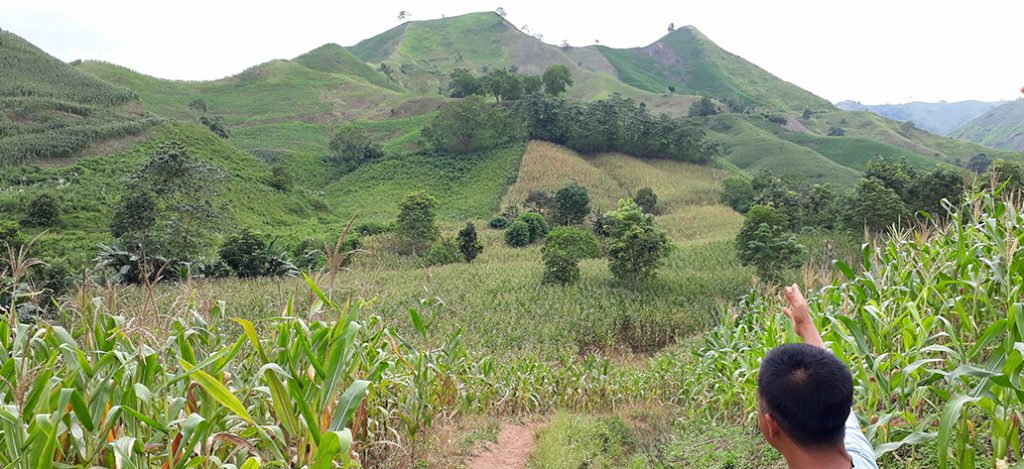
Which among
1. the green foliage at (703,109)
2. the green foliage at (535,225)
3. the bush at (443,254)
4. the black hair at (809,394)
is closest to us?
the black hair at (809,394)

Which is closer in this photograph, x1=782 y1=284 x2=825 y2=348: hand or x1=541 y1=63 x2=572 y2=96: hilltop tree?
x1=782 y1=284 x2=825 y2=348: hand

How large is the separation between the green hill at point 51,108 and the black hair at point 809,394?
38693 millimetres

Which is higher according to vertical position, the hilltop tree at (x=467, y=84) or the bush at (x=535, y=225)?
the hilltop tree at (x=467, y=84)

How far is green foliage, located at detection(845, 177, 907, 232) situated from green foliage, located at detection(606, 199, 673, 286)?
31.1 ft

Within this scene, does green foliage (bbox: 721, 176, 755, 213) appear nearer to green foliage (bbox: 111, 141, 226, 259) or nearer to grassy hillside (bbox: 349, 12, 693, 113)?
green foliage (bbox: 111, 141, 226, 259)

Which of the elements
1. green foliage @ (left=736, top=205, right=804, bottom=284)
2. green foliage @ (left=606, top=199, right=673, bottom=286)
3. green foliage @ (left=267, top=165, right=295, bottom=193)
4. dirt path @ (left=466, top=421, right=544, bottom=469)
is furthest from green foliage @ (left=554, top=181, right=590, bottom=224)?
dirt path @ (left=466, top=421, right=544, bottom=469)

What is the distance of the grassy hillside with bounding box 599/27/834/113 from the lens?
350ft

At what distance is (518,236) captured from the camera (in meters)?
28.2

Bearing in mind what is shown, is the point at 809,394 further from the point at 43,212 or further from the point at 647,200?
the point at 647,200

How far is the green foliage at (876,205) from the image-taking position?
21.0 metres

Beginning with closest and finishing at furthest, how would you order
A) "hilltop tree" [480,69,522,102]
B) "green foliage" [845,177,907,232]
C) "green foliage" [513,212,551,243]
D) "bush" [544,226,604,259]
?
1. "bush" [544,226,604,259]
2. "green foliage" [845,177,907,232]
3. "green foliage" [513,212,551,243]
4. "hilltop tree" [480,69,522,102]

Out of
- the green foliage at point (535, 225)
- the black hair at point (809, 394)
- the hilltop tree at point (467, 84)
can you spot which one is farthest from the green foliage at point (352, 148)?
the black hair at point (809, 394)

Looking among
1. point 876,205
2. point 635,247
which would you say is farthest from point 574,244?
point 876,205

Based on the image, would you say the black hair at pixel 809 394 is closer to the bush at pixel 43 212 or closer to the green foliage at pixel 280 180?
the bush at pixel 43 212
